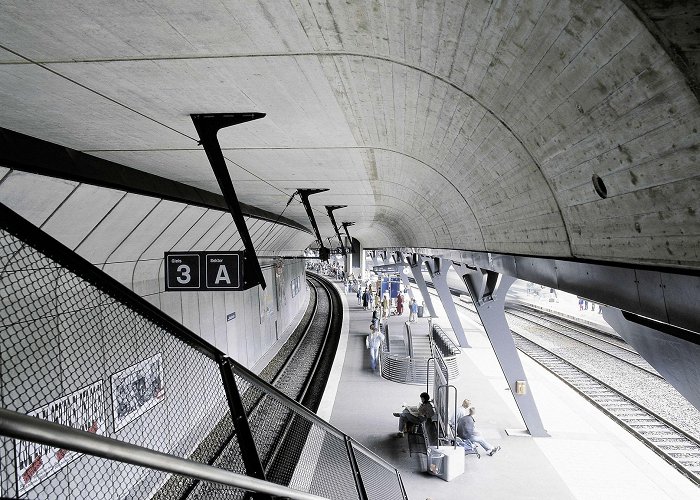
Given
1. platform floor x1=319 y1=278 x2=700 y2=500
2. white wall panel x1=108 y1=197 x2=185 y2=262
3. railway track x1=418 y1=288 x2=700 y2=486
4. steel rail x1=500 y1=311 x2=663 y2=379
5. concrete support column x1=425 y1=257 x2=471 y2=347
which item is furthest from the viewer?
concrete support column x1=425 y1=257 x2=471 y2=347

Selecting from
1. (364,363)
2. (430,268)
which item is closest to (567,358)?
(430,268)

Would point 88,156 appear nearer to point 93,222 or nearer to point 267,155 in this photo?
point 93,222

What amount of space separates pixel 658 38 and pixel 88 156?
19.7 ft

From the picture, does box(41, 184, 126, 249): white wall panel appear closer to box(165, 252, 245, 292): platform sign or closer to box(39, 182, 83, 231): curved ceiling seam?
box(39, 182, 83, 231): curved ceiling seam

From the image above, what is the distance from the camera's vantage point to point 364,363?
1614 cm

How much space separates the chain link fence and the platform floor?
1.10 meters

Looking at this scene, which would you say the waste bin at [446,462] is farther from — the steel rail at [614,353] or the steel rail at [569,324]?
the steel rail at [569,324]

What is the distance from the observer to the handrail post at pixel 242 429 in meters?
2.52

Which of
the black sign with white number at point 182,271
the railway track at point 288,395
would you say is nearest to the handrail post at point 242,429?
the railway track at point 288,395

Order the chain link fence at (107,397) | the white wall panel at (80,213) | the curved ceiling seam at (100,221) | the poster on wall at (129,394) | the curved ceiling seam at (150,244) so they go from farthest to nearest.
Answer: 1. the curved ceiling seam at (150,244)
2. the curved ceiling seam at (100,221)
3. the poster on wall at (129,394)
4. the white wall panel at (80,213)
5. the chain link fence at (107,397)

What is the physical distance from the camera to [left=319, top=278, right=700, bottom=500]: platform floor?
7.78 m

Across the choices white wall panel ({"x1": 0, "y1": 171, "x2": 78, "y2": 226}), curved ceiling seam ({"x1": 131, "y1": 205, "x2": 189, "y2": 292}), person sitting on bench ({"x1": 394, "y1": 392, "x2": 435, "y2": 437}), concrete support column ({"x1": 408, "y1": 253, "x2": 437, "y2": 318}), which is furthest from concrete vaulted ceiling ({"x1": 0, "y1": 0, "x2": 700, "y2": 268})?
concrete support column ({"x1": 408, "y1": 253, "x2": 437, "y2": 318})

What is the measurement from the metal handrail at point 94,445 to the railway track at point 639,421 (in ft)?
34.3

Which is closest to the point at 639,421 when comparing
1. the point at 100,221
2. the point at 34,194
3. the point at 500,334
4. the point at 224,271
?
the point at 500,334
